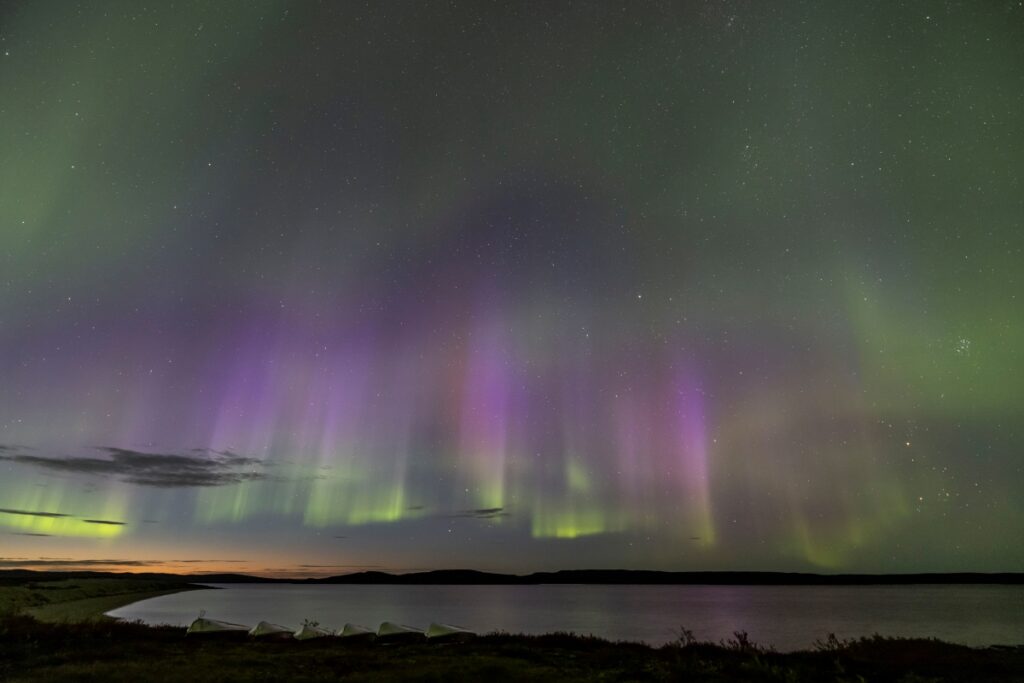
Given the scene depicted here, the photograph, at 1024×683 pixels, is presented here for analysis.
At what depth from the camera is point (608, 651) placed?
33688 mm

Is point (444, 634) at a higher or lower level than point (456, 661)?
higher

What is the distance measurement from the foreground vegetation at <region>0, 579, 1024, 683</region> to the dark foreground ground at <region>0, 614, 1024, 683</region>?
5 cm

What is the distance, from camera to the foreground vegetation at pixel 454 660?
2606cm

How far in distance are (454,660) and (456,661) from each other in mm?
386

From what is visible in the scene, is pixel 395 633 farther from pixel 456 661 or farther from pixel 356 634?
pixel 456 661

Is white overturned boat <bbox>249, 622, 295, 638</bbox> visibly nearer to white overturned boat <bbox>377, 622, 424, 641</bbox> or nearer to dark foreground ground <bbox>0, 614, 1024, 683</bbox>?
dark foreground ground <bbox>0, 614, 1024, 683</bbox>

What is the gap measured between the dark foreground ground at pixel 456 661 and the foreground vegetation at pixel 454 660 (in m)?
0.05

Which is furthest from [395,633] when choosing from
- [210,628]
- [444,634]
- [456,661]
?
[210,628]

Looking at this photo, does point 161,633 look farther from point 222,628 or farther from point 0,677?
point 0,677

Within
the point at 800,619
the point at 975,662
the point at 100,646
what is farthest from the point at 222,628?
the point at 800,619

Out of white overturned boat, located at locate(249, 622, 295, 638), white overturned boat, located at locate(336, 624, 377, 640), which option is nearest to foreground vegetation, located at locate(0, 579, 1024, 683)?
white overturned boat, located at locate(249, 622, 295, 638)

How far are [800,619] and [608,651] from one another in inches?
4800

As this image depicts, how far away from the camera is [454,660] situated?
30094 millimetres

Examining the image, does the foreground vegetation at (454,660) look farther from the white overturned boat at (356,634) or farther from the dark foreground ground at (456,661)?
the white overturned boat at (356,634)
